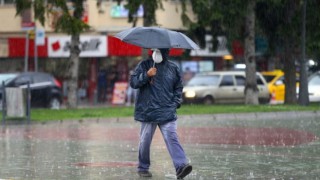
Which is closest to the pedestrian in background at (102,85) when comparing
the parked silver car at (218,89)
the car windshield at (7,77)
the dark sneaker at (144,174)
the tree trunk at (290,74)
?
the parked silver car at (218,89)

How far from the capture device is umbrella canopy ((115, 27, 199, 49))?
1031 centimetres

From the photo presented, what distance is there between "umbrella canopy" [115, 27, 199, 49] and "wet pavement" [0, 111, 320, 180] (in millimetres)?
1799

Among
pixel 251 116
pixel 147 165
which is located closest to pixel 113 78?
pixel 251 116

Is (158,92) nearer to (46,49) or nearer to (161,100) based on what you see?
(161,100)

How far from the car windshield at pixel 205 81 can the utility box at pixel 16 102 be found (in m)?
14.7

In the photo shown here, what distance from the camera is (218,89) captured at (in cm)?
3716

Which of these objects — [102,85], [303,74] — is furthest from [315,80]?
[102,85]

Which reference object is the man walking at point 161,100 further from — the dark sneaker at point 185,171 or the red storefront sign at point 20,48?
Answer: the red storefront sign at point 20,48

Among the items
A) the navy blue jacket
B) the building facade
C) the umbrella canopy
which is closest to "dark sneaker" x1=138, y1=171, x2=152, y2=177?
the navy blue jacket

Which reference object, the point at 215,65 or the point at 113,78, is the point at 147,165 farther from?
the point at 215,65

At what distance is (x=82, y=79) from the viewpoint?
48438 millimetres

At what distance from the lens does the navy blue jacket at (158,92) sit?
406 inches

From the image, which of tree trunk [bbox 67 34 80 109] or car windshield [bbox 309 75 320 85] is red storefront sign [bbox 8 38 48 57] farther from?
tree trunk [bbox 67 34 80 109]

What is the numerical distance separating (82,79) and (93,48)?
227 cm
